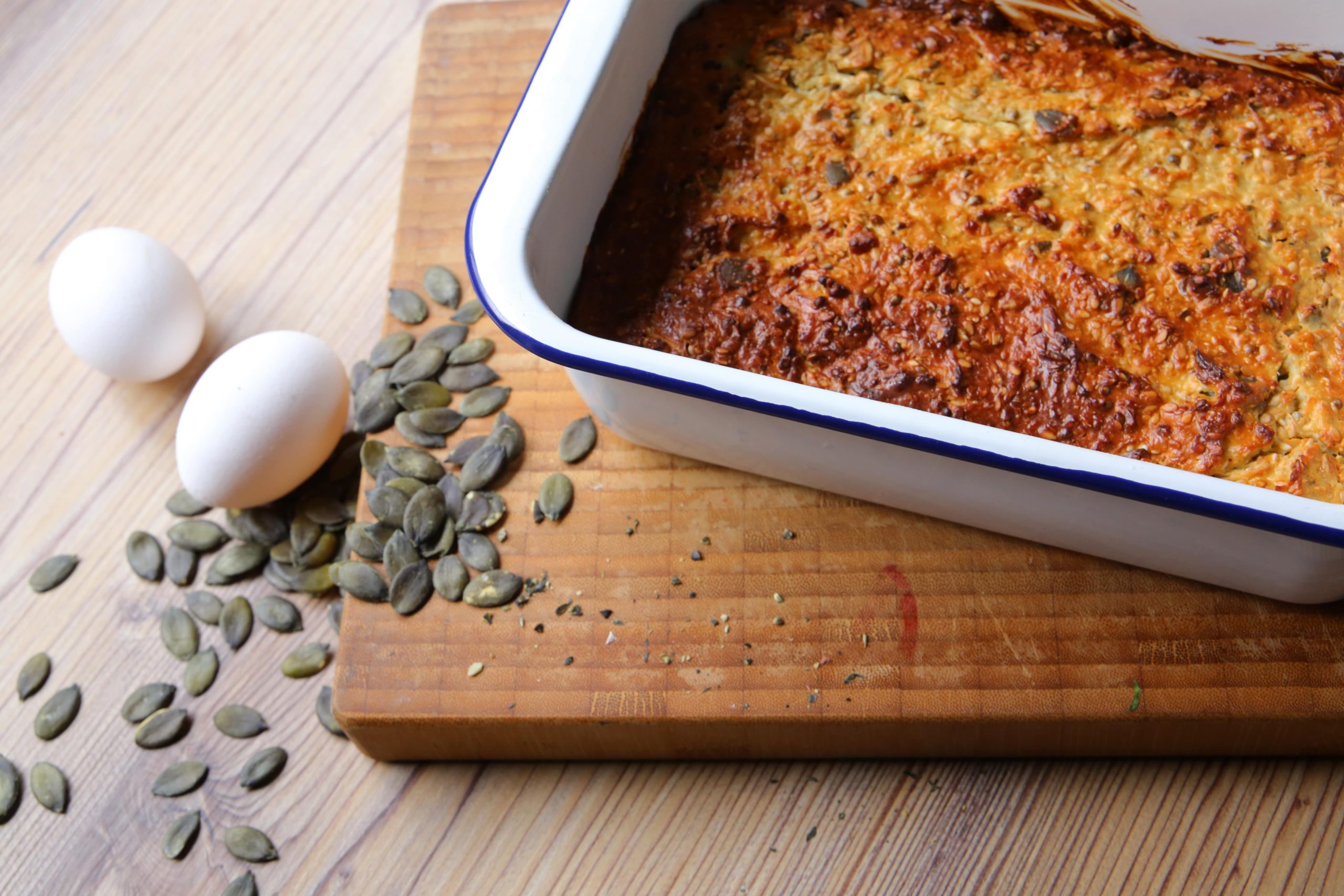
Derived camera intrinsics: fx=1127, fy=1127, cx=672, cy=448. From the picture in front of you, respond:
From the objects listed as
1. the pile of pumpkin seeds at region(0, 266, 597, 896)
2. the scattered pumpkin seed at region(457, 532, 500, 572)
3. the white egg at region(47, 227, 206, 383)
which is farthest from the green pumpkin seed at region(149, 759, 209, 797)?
the white egg at region(47, 227, 206, 383)

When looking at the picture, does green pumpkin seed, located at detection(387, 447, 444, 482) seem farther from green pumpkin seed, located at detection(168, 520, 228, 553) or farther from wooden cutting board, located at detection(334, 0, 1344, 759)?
green pumpkin seed, located at detection(168, 520, 228, 553)

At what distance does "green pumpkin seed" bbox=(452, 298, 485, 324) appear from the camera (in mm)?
1522

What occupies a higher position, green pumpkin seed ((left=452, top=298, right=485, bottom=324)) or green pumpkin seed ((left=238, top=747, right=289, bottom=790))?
green pumpkin seed ((left=452, top=298, right=485, bottom=324))

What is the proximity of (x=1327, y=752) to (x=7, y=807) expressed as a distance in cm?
160

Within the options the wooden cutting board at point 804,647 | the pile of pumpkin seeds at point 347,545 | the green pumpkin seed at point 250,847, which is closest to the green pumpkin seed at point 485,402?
the pile of pumpkin seeds at point 347,545

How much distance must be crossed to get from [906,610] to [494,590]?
0.49 m

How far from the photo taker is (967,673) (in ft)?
4.17

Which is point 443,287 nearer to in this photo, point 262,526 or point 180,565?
point 262,526

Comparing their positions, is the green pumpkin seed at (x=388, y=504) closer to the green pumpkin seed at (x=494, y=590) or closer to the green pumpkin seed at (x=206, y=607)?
the green pumpkin seed at (x=494, y=590)

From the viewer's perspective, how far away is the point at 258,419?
1.37 meters

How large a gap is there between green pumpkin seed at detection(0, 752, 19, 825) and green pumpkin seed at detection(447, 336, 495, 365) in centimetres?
46

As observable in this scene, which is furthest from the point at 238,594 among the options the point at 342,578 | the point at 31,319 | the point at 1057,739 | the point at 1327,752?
the point at 1327,752

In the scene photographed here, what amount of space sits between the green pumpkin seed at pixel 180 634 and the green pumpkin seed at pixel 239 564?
2.2 inches

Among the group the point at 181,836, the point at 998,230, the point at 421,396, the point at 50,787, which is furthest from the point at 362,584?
the point at 998,230
